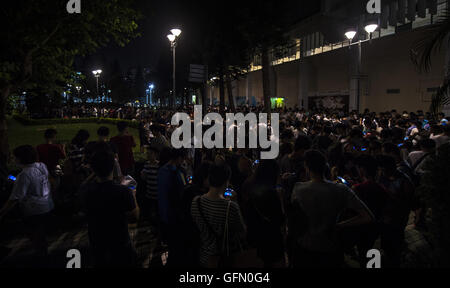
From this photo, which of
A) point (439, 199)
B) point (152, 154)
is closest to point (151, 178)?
point (152, 154)

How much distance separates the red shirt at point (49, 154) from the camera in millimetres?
6137

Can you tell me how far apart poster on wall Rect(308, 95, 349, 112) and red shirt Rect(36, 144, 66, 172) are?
2690 centimetres

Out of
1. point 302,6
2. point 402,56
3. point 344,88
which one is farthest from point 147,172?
point 302,6

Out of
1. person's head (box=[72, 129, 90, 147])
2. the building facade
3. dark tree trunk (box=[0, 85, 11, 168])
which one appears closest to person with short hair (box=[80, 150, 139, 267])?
person's head (box=[72, 129, 90, 147])

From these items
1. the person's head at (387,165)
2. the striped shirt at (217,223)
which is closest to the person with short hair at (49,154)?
the striped shirt at (217,223)

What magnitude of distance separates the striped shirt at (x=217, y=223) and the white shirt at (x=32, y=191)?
2.70 m

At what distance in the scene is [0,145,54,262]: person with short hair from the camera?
4.07 metres

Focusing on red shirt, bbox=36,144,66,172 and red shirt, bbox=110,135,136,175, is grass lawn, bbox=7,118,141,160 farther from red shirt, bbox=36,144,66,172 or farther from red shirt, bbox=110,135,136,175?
red shirt, bbox=36,144,66,172

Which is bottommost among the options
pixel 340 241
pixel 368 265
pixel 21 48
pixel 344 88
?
pixel 368 265

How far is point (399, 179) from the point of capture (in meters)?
4.00

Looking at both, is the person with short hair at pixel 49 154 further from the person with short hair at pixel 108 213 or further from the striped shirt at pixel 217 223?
the striped shirt at pixel 217 223

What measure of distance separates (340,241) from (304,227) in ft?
1.33

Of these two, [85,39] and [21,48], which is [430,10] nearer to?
[85,39]

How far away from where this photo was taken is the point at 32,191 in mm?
4242
